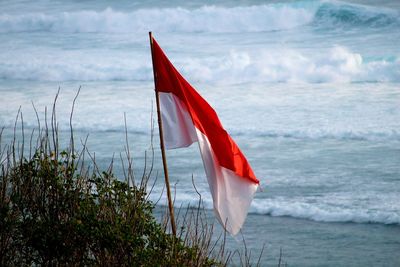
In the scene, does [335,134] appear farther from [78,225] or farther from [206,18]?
[206,18]

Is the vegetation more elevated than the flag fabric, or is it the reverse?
the flag fabric

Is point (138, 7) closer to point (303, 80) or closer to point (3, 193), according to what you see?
point (303, 80)

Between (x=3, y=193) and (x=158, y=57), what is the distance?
1.48m

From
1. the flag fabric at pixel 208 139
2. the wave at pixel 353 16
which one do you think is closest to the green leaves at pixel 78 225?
the flag fabric at pixel 208 139

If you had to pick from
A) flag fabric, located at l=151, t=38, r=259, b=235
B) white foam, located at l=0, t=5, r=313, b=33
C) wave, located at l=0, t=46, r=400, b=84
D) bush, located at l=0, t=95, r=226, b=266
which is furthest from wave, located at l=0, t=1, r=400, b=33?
bush, located at l=0, t=95, r=226, b=266

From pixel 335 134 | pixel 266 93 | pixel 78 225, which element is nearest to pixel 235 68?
pixel 266 93

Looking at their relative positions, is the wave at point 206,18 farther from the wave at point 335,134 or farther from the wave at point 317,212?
the wave at point 317,212

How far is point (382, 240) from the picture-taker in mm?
11781

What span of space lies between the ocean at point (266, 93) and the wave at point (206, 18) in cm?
7

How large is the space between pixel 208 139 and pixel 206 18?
30047mm

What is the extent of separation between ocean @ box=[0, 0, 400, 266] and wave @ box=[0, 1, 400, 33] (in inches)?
2.6

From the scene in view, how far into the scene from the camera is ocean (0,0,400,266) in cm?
1274

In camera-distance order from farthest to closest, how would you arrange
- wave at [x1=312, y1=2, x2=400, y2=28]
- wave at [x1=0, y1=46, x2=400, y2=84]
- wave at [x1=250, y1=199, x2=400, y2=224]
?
wave at [x1=312, y1=2, x2=400, y2=28]
wave at [x1=0, y1=46, x2=400, y2=84]
wave at [x1=250, y1=199, x2=400, y2=224]

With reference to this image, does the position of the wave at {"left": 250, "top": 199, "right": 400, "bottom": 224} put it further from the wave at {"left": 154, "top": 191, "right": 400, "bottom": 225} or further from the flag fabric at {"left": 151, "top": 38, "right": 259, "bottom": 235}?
the flag fabric at {"left": 151, "top": 38, "right": 259, "bottom": 235}
